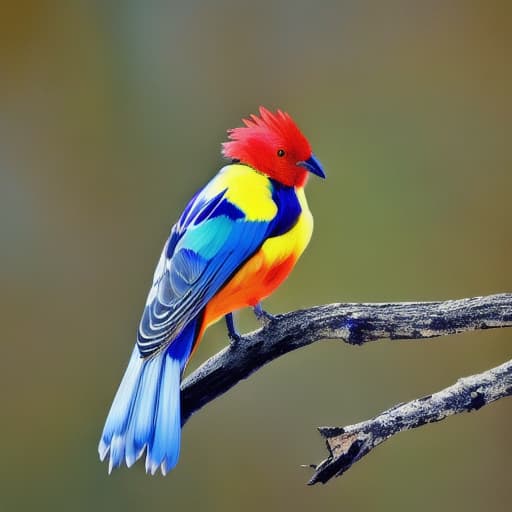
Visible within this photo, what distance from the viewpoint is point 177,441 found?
102 cm

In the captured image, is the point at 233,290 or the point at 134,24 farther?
the point at 134,24

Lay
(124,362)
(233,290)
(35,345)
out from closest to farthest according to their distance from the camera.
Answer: (233,290), (124,362), (35,345)

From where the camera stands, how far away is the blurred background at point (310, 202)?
137 cm

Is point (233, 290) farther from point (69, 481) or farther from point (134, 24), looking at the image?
point (134, 24)

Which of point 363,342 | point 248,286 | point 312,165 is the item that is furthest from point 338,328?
point 312,165

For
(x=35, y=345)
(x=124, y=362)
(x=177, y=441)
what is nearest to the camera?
(x=177, y=441)

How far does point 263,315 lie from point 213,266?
135 millimetres

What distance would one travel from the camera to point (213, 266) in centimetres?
112

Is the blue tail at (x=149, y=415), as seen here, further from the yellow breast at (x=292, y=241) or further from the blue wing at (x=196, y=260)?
the yellow breast at (x=292, y=241)

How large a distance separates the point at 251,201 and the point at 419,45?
53 cm

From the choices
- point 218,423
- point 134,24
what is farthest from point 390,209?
point 134,24

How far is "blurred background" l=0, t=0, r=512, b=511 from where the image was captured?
1.37 m

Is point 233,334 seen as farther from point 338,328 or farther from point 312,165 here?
point 312,165

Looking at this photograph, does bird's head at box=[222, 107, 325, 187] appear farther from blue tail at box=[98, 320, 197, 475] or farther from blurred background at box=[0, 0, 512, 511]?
blue tail at box=[98, 320, 197, 475]
